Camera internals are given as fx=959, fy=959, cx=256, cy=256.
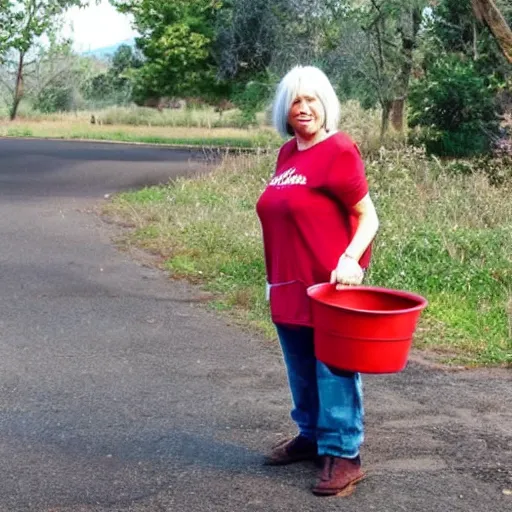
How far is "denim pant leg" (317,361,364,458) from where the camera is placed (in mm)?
4152

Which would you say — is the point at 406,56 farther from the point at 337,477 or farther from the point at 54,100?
the point at 54,100

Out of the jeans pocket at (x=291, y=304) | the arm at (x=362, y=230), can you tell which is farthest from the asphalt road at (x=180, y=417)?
the arm at (x=362, y=230)

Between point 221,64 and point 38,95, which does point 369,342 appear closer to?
point 221,64

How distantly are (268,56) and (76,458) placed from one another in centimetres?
2407

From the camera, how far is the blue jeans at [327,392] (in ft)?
13.6

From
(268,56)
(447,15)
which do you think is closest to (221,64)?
(268,56)

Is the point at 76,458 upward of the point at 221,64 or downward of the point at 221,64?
downward

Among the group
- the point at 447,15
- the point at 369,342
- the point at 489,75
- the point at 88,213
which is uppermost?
the point at 447,15

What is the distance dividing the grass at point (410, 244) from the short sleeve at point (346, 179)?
9.07 ft

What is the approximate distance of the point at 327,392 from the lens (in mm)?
4168

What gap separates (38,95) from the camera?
5156cm

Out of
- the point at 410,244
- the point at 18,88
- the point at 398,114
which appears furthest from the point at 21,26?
the point at 410,244

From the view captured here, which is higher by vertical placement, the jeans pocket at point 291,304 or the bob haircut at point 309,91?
the bob haircut at point 309,91

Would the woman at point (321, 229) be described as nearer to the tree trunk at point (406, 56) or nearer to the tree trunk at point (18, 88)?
the tree trunk at point (406, 56)
